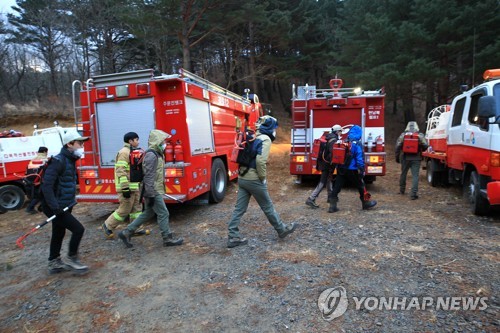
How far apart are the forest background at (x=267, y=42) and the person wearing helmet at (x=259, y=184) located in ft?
32.8

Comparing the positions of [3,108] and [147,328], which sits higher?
[3,108]

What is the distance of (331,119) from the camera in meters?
9.41

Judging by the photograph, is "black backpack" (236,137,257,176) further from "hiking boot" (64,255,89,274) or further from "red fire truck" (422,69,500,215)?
"red fire truck" (422,69,500,215)

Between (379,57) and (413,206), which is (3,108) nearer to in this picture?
(379,57)

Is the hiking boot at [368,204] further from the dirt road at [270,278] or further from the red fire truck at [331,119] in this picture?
the red fire truck at [331,119]

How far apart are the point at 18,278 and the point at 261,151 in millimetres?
3673

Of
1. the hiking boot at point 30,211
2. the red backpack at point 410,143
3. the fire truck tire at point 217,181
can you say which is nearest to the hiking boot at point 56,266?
the fire truck tire at point 217,181

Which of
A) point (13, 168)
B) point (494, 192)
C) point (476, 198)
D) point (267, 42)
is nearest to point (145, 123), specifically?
point (13, 168)

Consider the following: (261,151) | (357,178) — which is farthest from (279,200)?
(261,151)

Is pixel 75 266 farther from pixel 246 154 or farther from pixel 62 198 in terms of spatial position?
pixel 246 154

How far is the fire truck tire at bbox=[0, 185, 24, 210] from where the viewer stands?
28.9ft

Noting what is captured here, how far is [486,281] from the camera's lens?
11.6 feet

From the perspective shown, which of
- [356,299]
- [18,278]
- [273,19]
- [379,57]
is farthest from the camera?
[273,19]

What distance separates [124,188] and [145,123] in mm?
1489
